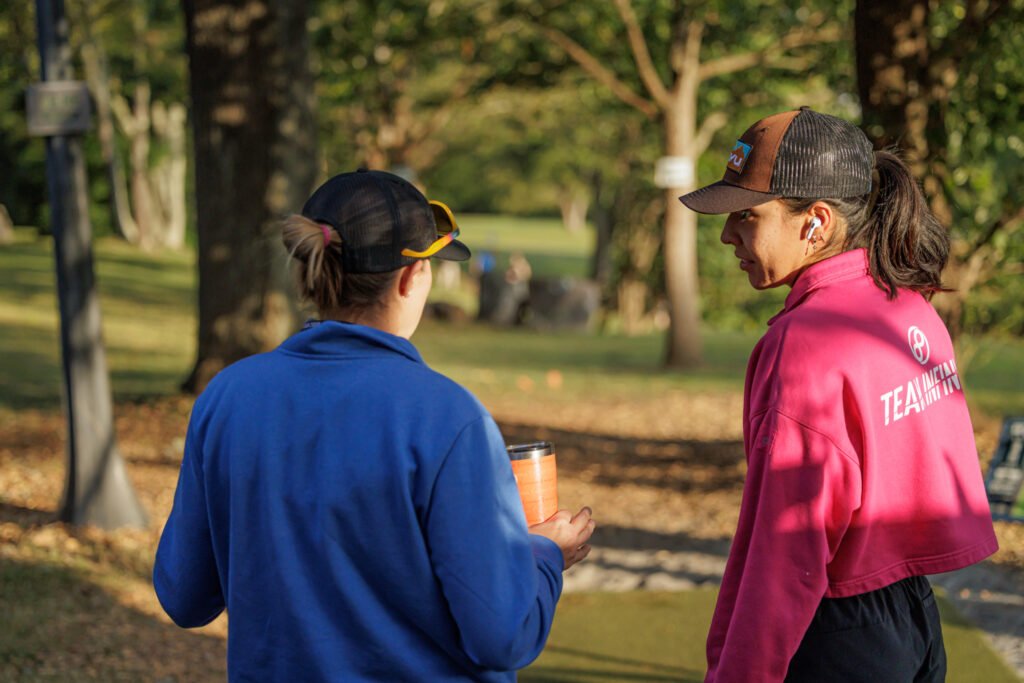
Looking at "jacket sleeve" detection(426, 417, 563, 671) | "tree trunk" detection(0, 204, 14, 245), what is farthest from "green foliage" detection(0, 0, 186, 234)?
"jacket sleeve" detection(426, 417, 563, 671)

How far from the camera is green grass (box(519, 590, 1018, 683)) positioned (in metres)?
5.42

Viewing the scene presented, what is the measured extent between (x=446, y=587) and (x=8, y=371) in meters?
14.2

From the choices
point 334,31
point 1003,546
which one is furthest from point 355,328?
point 334,31

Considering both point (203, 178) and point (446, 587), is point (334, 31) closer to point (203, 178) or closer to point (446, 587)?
point (203, 178)

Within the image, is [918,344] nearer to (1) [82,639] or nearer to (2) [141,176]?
(1) [82,639]

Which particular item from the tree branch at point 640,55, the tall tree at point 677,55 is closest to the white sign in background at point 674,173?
the tall tree at point 677,55

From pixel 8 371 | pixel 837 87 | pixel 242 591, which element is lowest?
pixel 8 371

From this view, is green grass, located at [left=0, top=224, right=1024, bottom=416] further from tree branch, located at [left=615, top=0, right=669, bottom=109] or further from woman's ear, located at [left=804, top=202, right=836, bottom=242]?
woman's ear, located at [left=804, top=202, right=836, bottom=242]

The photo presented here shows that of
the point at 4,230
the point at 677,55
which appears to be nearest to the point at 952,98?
the point at 677,55

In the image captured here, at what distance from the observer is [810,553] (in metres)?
2.43

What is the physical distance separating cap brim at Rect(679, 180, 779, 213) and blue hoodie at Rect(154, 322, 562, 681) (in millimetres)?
804

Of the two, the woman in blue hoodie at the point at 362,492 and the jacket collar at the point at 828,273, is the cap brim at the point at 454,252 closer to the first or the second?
the woman in blue hoodie at the point at 362,492

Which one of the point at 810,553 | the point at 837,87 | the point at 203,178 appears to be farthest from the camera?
the point at 837,87

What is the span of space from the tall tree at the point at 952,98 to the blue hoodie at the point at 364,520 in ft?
16.9
